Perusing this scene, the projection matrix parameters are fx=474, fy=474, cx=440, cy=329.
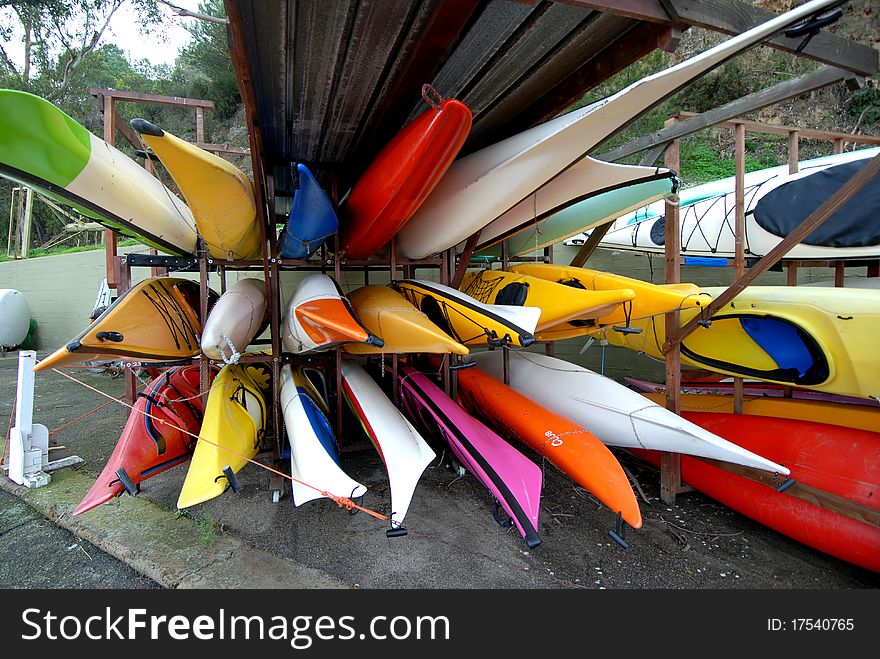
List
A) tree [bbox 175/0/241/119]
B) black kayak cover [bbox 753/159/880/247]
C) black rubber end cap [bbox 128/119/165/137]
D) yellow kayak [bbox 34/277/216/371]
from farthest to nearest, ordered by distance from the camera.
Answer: tree [bbox 175/0/241/119], black kayak cover [bbox 753/159/880/247], yellow kayak [bbox 34/277/216/371], black rubber end cap [bbox 128/119/165/137]

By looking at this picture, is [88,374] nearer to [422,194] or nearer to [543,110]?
[422,194]

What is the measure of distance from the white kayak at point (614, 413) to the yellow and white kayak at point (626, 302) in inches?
12.0

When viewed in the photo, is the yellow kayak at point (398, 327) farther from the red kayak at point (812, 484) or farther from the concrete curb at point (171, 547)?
the red kayak at point (812, 484)

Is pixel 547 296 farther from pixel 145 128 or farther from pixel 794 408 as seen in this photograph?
pixel 145 128

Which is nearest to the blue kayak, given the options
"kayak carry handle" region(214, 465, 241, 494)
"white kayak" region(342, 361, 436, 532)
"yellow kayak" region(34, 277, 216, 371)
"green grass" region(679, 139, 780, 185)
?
"yellow kayak" region(34, 277, 216, 371)

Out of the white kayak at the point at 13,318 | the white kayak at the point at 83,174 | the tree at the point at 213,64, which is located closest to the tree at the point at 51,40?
the tree at the point at 213,64

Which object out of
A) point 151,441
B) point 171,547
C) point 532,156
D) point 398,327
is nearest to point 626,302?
point 532,156

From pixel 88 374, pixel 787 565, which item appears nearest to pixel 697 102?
pixel 787 565

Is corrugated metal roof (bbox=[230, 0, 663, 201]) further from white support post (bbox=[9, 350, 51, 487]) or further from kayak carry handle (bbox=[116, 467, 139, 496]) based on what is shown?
white support post (bbox=[9, 350, 51, 487])

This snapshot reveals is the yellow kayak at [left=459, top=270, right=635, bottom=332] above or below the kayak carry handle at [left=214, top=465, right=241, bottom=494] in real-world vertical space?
above

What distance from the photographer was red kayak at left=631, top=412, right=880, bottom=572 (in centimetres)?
219

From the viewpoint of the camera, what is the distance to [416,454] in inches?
96.3

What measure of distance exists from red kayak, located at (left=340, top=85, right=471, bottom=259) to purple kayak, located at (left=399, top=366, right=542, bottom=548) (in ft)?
3.86

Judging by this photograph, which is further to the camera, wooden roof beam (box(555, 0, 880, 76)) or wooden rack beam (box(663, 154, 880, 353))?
wooden rack beam (box(663, 154, 880, 353))
